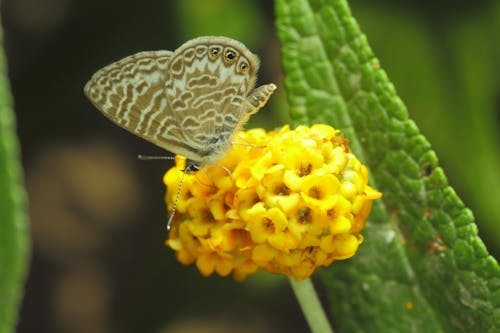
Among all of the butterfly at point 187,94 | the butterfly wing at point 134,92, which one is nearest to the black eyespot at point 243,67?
the butterfly at point 187,94

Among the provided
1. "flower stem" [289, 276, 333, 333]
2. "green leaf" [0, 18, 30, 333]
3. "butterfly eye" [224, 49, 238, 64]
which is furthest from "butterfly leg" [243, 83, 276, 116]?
"green leaf" [0, 18, 30, 333]

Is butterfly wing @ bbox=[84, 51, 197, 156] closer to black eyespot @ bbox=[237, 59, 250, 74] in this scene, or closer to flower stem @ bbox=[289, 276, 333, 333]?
black eyespot @ bbox=[237, 59, 250, 74]

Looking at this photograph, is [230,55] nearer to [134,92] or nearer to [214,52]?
[214,52]

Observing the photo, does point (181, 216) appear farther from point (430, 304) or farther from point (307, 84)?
point (430, 304)

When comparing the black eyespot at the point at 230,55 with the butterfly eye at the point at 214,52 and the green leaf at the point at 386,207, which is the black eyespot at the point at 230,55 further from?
the green leaf at the point at 386,207

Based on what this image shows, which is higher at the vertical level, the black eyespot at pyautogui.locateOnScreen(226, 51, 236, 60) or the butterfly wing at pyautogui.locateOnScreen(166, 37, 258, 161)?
the black eyespot at pyautogui.locateOnScreen(226, 51, 236, 60)

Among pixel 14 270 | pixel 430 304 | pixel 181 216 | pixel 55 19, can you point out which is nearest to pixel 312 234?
pixel 181 216
